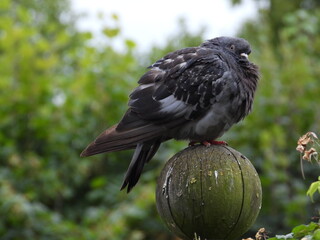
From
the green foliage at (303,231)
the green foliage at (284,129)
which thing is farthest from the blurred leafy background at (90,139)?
the green foliage at (303,231)

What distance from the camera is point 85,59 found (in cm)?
707

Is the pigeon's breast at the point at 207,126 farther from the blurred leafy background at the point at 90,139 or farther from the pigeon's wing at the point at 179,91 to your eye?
the blurred leafy background at the point at 90,139

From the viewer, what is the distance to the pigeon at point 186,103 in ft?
12.5

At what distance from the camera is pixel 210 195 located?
299cm

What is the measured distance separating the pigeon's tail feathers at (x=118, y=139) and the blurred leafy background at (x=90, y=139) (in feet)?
8.09

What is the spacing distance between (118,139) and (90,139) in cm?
343

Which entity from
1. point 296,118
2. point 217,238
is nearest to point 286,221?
point 296,118

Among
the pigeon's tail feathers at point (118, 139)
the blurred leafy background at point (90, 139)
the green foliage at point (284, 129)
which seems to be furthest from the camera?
the green foliage at point (284, 129)

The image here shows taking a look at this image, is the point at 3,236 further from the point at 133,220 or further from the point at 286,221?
the point at 286,221

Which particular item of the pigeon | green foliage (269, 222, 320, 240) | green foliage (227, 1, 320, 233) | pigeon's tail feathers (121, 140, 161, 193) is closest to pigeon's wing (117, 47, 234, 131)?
the pigeon

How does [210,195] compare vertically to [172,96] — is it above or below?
below

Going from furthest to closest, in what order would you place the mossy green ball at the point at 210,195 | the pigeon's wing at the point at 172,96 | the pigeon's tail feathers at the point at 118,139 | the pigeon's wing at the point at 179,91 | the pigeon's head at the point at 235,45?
the pigeon's head at the point at 235,45 < the pigeon's wing at the point at 179,91 < the pigeon's wing at the point at 172,96 < the pigeon's tail feathers at the point at 118,139 < the mossy green ball at the point at 210,195

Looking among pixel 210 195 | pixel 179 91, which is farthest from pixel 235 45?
pixel 210 195

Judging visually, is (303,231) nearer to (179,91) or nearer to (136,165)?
(136,165)
